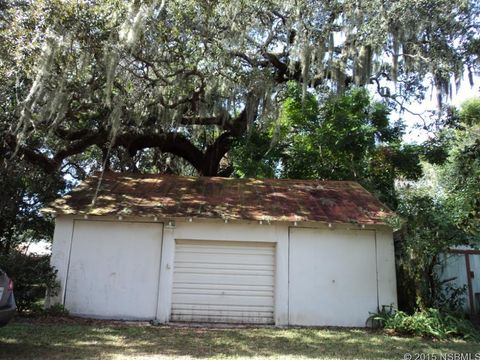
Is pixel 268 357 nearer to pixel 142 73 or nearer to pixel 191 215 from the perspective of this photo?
pixel 191 215

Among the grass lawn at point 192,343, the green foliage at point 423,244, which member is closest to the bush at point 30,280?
the grass lawn at point 192,343

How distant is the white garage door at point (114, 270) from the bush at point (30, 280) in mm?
458

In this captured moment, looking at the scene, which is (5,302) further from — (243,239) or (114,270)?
(243,239)

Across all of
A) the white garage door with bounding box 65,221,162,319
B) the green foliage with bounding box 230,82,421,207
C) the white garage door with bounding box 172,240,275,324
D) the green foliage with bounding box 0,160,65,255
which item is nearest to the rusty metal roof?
the white garage door with bounding box 65,221,162,319

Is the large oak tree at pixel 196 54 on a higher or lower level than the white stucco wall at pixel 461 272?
higher

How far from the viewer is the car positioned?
603cm

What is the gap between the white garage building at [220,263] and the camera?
10297 millimetres

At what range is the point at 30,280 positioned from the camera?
9742 mm

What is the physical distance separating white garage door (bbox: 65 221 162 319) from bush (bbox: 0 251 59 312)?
46 cm

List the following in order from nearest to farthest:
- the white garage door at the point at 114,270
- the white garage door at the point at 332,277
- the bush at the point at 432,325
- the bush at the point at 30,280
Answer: the bush at the point at 432,325 → the bush at the point at 30,280 → the white garage door at the point at 114,270 → the white garage door at the point at 332,277

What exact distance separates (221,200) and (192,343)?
14.4 ft

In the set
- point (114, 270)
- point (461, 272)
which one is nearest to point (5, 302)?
point (114, 270)

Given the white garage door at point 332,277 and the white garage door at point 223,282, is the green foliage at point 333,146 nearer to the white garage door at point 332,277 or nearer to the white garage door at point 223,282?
the white garage door at point 332,277

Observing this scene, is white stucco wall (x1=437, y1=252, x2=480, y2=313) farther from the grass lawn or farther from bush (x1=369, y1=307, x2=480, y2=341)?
the grass lawn
